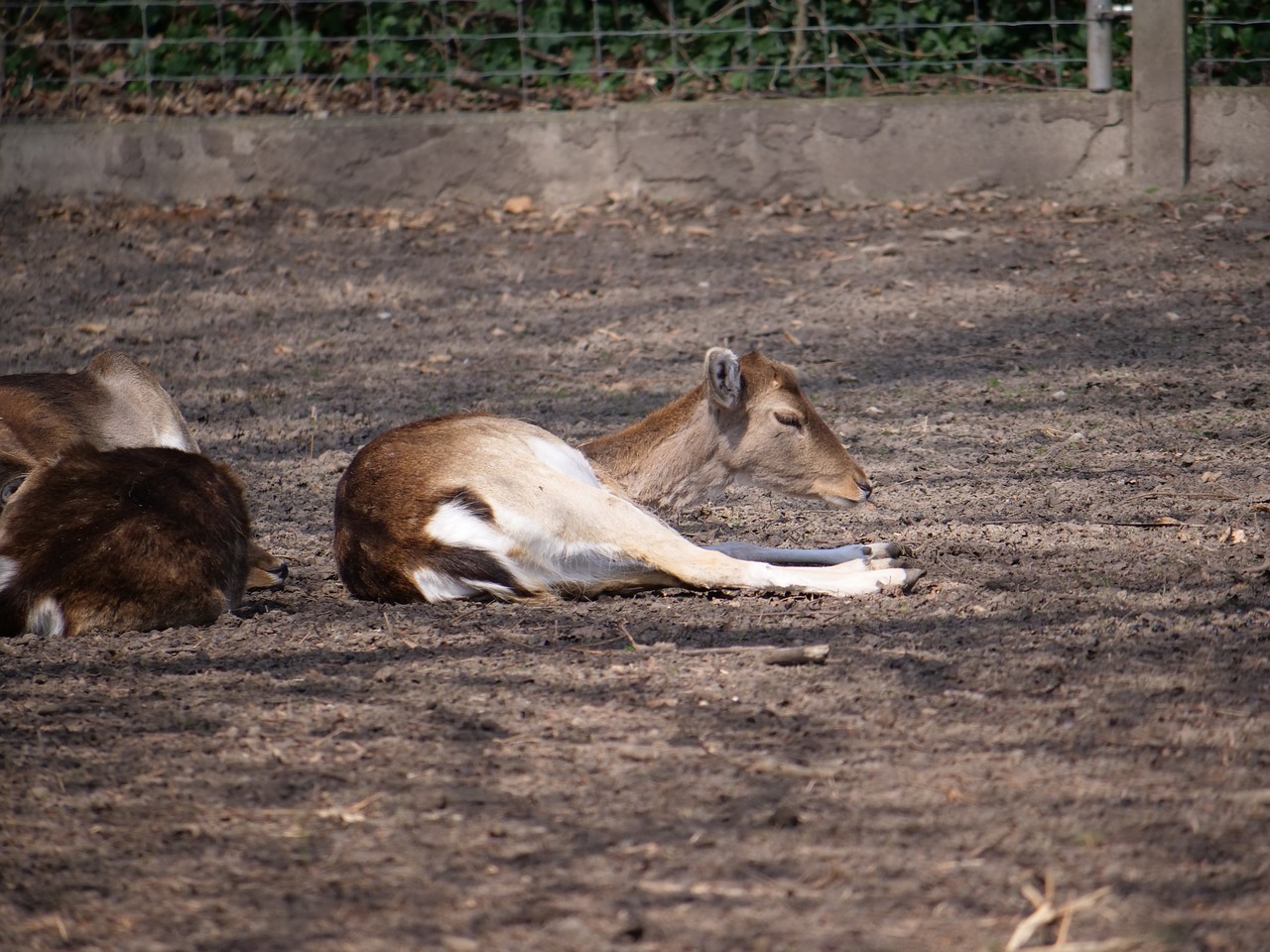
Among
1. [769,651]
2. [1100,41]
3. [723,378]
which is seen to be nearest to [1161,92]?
[1100,41]

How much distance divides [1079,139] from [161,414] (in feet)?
20.3

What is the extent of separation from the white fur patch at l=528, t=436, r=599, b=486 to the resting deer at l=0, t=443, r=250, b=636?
40.7 inches

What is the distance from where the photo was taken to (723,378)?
5.38 meters

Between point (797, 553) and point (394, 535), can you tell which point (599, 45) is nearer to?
point (797, 553)

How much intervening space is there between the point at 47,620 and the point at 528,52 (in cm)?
738

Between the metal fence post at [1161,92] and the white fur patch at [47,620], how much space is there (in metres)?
7.42

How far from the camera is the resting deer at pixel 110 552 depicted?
165 inches

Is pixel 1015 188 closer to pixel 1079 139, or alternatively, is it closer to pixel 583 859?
pixel 1079 139

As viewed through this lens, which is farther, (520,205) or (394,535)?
(520,205)

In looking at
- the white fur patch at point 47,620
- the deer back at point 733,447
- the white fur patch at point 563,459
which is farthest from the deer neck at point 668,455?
the white fur patch at point 47,620

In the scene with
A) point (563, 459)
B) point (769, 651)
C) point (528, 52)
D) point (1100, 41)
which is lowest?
point (769, 651)

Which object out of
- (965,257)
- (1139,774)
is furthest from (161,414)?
(965,257)

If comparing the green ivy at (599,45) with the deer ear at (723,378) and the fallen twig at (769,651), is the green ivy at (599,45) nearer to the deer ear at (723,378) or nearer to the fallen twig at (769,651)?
the deer ear at (723,378)

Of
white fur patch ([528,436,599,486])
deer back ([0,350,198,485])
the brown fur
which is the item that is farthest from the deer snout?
deer back ([0,350,198,485])
